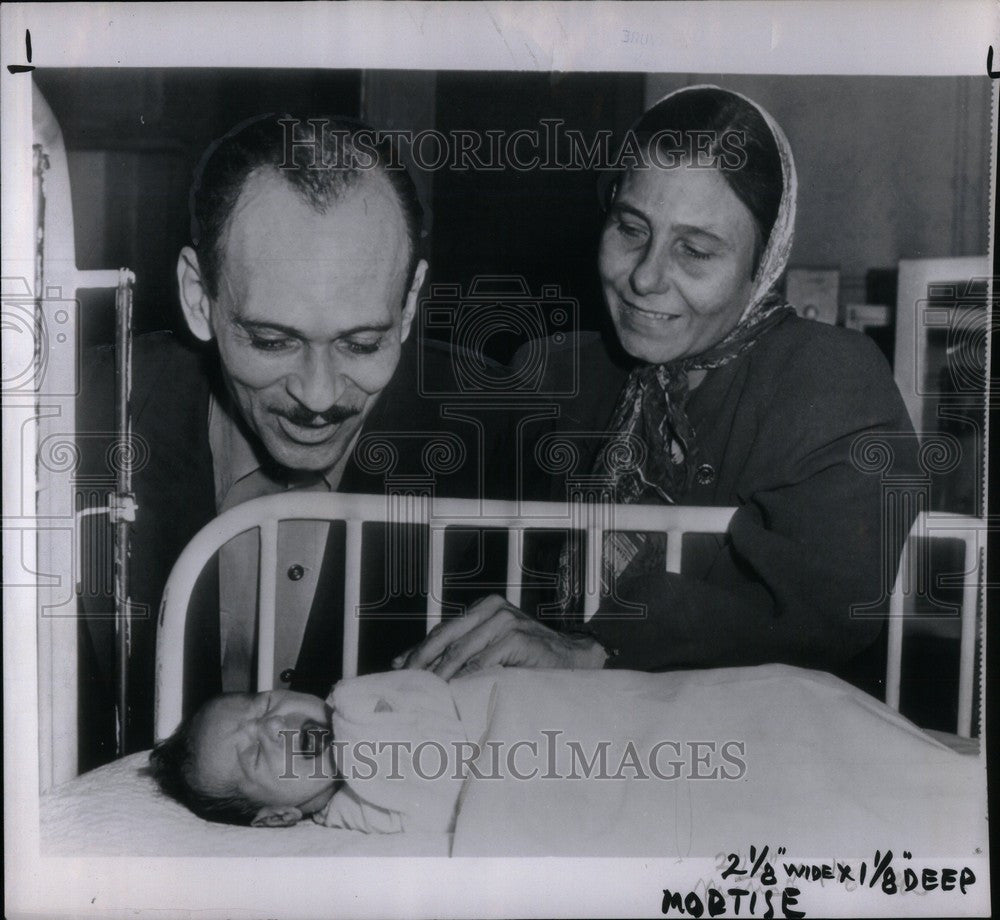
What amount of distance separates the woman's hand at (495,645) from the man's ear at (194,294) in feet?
1.37

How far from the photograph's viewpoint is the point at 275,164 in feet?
3.53

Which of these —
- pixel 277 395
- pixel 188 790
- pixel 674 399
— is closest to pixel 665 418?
pixel 674 399

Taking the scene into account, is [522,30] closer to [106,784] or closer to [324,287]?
[324,287]

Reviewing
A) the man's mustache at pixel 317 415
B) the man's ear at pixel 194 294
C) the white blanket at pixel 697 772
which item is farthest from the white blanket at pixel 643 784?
the man's ear at pixel 194 294

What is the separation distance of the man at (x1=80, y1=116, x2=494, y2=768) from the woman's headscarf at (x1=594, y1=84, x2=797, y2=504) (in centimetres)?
17

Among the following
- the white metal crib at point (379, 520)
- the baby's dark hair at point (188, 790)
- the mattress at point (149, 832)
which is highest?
the white metal crib at point (379, 520)

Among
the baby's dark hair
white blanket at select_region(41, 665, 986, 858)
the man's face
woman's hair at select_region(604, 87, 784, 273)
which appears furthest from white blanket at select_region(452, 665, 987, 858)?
woman's hair at select_region(604, 87, 784, 273)

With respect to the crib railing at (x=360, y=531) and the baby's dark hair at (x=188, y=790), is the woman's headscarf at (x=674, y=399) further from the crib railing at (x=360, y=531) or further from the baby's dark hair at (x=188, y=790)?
the baby's dark hair at (x=188, y=790)

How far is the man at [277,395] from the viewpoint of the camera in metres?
1.08

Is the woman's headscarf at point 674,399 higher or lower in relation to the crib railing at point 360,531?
higher

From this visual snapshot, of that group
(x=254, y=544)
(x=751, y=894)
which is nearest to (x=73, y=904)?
(x=254, y=544)

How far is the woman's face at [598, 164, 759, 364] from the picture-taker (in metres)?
1.08

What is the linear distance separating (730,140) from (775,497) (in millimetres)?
391

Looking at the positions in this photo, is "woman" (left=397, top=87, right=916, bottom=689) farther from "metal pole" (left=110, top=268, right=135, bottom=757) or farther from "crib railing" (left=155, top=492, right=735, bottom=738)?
"metal pole" (left=110, top=268, right=135, bottom=757)
